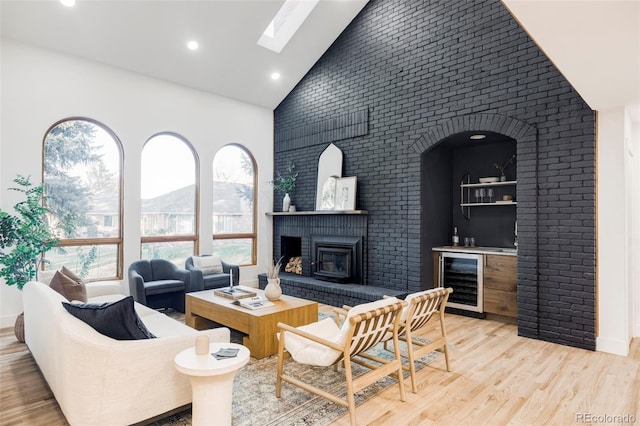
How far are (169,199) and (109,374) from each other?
14.4ft

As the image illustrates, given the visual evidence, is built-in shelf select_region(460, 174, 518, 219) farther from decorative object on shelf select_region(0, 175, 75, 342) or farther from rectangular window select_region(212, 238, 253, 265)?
decorative object on shelf select_region(0, 175, 75, 342)

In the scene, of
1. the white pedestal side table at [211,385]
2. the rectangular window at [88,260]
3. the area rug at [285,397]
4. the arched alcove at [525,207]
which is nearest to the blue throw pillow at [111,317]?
the white pedestal side table at [211,385]

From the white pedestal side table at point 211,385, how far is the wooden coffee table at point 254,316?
1.35m

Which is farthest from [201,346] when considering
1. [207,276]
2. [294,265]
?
[294,265]

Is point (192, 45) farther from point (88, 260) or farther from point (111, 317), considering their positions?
point (111, 317)

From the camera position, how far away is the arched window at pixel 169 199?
5.95m

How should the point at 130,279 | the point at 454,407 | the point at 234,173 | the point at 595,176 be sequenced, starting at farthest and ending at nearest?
the point at 234,173
the point at 130,279
the point at 595,176
the point at 454,407

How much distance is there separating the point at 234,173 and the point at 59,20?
3338 millimetres

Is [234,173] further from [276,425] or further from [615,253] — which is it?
[615,253]

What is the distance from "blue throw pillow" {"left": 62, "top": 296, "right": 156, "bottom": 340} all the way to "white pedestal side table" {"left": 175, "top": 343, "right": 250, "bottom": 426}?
402mm

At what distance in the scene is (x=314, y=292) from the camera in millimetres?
6086

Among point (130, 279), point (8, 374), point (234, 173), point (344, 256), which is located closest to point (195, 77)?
point (234, 173)

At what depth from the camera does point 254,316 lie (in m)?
3.56

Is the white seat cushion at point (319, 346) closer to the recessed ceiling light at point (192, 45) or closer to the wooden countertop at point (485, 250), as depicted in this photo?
the wooden countertop at point (485, 250)
